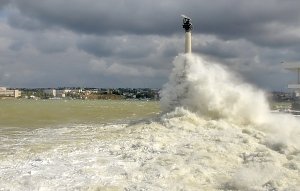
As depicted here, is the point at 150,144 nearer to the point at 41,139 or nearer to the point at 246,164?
the point at 246,164

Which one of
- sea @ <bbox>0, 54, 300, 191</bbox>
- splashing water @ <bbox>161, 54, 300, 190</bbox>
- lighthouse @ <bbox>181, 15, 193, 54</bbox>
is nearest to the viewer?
sea @ <bbox>0, 54, 300, 191</bbox>

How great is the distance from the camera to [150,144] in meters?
19.8

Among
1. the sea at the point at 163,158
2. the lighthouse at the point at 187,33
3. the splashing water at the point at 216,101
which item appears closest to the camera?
the sea at the point at 163,158

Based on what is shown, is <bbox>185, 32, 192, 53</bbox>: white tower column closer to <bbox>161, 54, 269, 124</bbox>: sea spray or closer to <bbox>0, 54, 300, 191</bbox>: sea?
<bbox>161, 54, 269, 124</bbox>: sea spray

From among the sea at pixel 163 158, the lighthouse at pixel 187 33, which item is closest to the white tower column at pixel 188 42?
the lighthouse at pixel 187 33

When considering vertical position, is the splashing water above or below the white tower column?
below

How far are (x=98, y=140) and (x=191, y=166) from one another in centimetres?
771

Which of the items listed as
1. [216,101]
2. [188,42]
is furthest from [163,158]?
[188,42]

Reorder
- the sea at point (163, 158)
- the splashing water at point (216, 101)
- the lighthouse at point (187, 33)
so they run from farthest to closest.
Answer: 1. the lighthouse at point (187, 33)
2. the splashing water at point (216, 101)
3. the sea at point (163, 158)

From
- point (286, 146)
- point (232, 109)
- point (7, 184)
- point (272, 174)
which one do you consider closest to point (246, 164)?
point (272, 174)

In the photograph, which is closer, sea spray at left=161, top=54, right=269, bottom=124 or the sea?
the sea

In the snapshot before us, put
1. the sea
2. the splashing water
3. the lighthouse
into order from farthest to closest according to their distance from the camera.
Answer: the lighthouse → the splashing water → the sea

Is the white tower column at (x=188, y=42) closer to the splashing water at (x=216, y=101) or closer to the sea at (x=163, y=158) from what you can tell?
the splashing water at (x=216, y=101)

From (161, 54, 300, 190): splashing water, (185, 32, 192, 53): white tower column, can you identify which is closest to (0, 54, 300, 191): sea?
(161, 54, 300, 190): splashing water
